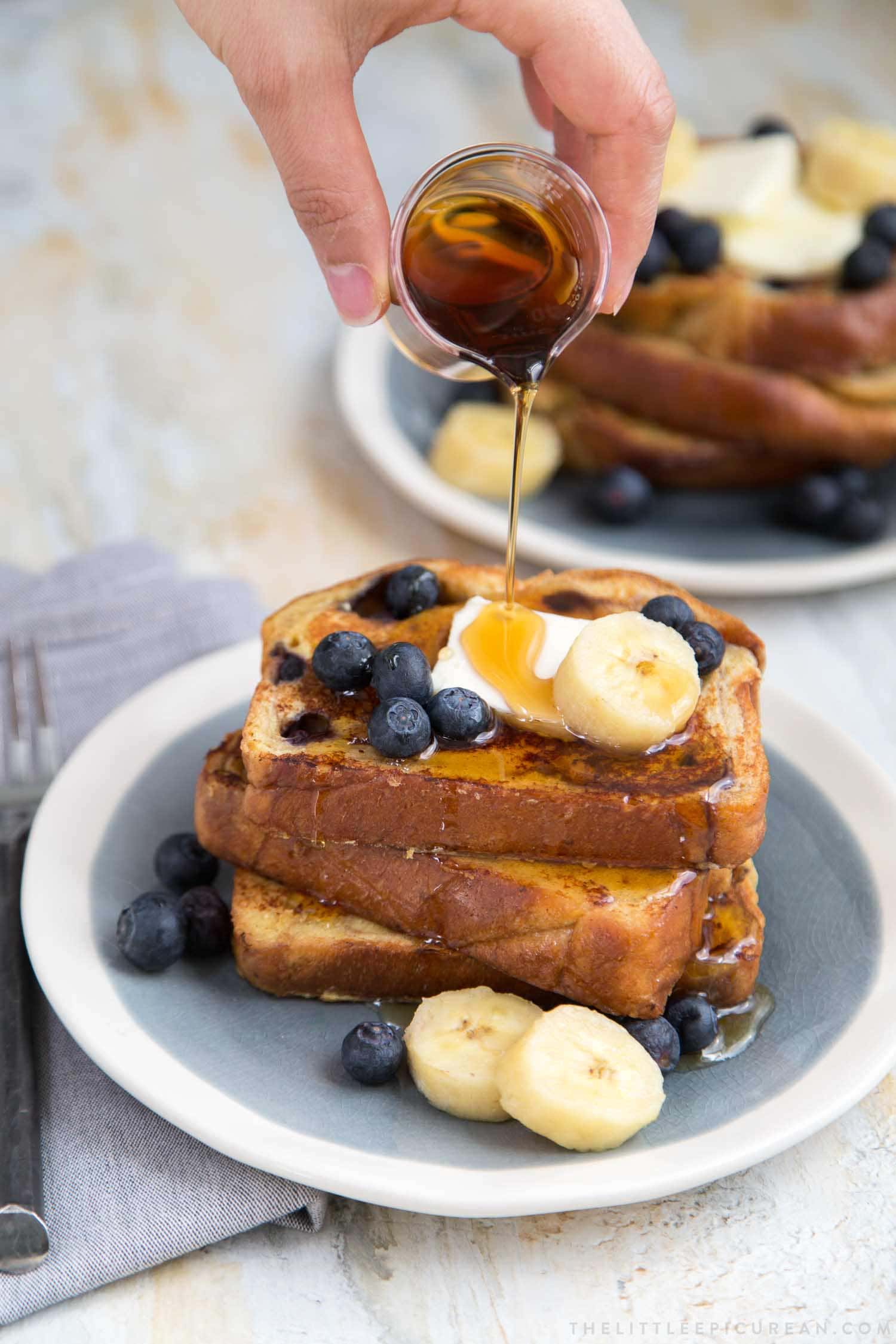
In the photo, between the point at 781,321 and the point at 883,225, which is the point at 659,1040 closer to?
the point at 781,321

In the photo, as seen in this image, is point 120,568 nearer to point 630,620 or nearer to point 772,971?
point 630,620

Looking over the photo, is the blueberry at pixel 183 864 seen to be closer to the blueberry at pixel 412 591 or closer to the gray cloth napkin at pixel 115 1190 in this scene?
the gray cloth napkin at pixel 115 1190

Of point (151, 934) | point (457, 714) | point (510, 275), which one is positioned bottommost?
point (151, 934)

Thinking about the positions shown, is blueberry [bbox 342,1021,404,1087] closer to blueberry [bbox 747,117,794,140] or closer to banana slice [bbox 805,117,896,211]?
banana slice [bbox 805,117,896,211]

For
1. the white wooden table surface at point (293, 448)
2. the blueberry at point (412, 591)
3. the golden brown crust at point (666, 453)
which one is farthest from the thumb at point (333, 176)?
the golden brown crust at point (666, 453)

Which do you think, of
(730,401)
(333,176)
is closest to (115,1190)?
(333,176)

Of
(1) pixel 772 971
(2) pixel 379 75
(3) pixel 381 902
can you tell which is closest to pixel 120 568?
(3) pixel 381 902
